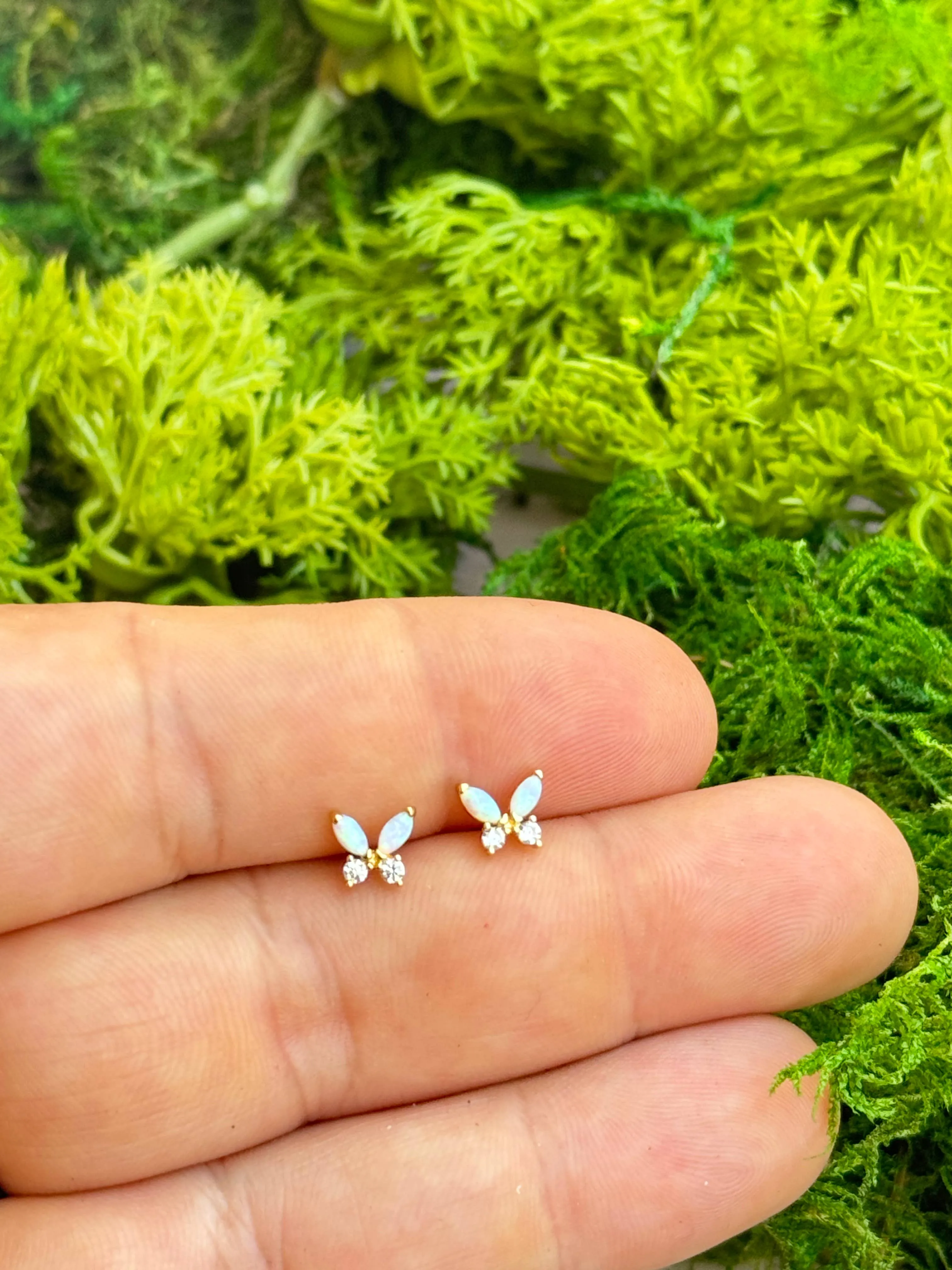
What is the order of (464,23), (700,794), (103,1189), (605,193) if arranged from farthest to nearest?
1. (605,193)
2. (464,23)
3. (700,794)
4. (103,1189)

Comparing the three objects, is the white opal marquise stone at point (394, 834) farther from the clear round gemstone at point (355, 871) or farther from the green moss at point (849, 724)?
the green moss at point (849, 724)

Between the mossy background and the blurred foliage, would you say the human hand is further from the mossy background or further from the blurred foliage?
the blurred foliage

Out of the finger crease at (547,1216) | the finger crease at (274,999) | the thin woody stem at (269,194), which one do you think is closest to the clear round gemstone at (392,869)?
the finger crease at (274,999)

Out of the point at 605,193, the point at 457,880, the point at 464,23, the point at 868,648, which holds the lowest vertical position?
the point at 457,880

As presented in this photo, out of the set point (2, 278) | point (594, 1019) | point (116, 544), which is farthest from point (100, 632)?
point (594, 1019)

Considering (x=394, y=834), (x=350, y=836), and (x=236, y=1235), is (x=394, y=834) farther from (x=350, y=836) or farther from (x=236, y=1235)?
(x=236, y=1235)

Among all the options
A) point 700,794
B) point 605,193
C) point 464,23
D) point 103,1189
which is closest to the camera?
point 103,1189

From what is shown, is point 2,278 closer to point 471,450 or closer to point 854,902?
point 471,450
